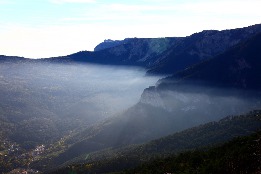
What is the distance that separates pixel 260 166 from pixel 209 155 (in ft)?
173

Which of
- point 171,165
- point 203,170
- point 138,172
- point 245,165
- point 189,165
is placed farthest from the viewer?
point 138,172

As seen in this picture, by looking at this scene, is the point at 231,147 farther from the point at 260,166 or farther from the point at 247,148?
the point at 260,166

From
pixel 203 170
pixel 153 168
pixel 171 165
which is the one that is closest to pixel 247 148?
pixel 203 170

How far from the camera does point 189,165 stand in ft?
417

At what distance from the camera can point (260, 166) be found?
256ft

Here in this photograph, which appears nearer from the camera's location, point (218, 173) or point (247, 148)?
point (218, 173)

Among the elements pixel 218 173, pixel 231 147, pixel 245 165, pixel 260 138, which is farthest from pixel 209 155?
→ pixel 245 165

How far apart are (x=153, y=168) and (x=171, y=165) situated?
13136 mm

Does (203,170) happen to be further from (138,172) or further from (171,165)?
(138,172)

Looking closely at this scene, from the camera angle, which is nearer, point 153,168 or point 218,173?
point 218,173

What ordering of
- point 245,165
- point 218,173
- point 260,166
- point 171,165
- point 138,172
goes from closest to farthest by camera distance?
1. point 260,166
2. point 245,165
3. point 218,173
4. point 171,165
5. point 138,172

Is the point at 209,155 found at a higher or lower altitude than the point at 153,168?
higher

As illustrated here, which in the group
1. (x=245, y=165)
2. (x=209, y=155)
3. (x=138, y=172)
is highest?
(x=245, y=165)

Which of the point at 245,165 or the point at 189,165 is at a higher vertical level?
the point at 245,165
